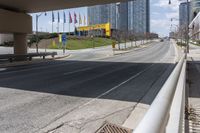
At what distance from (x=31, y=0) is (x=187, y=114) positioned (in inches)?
869

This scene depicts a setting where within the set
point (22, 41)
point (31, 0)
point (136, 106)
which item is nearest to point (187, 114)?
point (136, 106)

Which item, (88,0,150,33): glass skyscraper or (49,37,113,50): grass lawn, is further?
(88,0,150,33): glass skyscraper

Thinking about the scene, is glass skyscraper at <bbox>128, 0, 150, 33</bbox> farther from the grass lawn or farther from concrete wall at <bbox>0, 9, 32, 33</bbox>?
concrete wall at <bbox>0, 9, 32, 33</bbox>

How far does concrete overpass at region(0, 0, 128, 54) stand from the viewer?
28.9 meters

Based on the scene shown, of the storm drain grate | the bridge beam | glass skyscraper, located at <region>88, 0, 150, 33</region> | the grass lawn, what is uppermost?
glass skyscraper, located at <region>88, 0, 150, 33</region>

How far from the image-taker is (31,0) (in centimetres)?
2736

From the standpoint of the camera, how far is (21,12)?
34438 millimetres

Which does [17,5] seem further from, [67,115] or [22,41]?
[67,115]

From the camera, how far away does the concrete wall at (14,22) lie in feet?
101

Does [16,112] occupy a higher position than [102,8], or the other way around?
[102,8]

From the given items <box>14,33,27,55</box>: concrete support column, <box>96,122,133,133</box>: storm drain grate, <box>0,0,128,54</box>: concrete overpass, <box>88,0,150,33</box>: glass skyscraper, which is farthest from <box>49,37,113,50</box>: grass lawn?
<box>96,122,133,133</box>: storm drain grate

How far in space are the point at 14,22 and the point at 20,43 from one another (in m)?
3.87

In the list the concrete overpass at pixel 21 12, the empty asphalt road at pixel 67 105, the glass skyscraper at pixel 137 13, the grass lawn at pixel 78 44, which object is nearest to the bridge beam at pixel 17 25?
the concrete overpass at pixel 21 12

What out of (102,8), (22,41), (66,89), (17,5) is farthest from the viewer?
(102,8)
